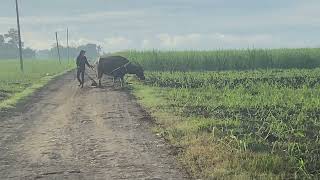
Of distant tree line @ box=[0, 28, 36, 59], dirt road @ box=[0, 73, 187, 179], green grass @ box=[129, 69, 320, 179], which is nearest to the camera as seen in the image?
green grass @ box=[129, 69, 320, 179]

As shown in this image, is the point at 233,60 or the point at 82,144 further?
the point at 233,60

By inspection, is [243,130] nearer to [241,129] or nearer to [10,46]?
[241,129]

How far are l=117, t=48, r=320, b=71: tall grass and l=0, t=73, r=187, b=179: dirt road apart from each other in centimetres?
2948

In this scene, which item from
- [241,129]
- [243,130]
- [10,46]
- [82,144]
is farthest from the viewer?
[10,46]

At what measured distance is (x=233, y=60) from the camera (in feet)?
155

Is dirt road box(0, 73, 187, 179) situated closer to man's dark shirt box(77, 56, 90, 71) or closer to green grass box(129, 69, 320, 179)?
green grass box(129, 69, 320, 179)

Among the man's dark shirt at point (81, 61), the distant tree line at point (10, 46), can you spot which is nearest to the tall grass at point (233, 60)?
the man's dark shirt at point (81, 61)

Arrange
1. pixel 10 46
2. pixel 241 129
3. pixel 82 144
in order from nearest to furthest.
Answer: pixel 82 144 → pixel 241 129 → pixel 10 46

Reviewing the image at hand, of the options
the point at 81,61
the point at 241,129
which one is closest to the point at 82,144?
the point at 241,129

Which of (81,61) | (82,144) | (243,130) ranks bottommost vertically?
(82,144)

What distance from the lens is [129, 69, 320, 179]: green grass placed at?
8281 millimetres

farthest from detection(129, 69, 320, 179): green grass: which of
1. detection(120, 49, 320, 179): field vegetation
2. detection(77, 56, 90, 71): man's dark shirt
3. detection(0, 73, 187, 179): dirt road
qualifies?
detection(77, 56, 90, 71): man's dark shirt

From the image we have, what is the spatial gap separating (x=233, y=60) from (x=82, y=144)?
37539mm

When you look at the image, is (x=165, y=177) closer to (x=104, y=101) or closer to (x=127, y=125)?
(x=127, y=125)
